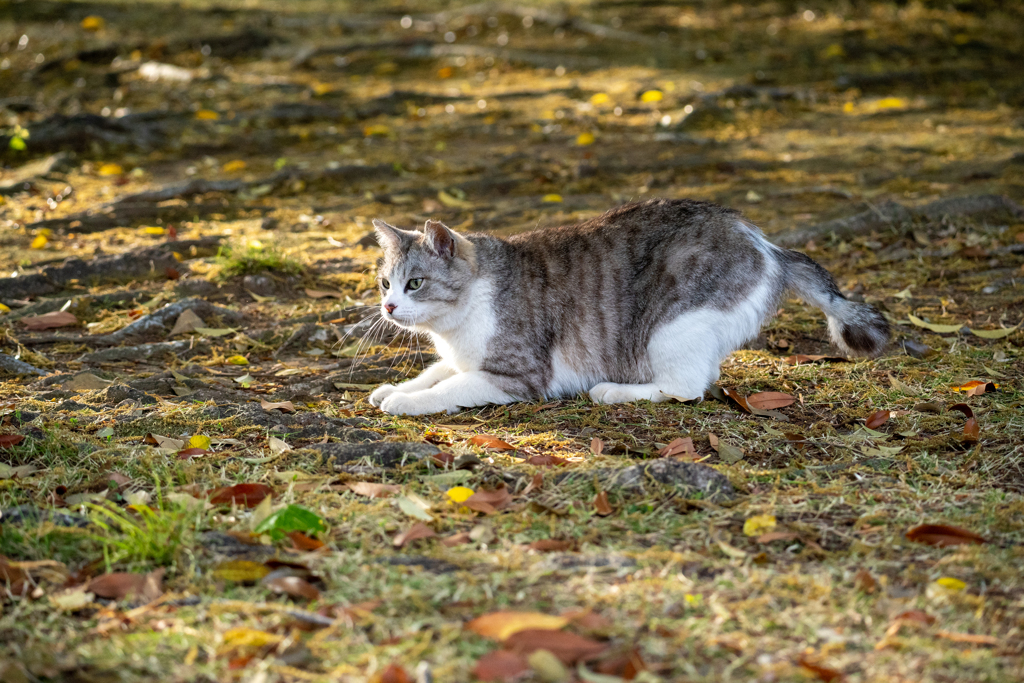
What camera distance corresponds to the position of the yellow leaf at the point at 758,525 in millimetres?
2789

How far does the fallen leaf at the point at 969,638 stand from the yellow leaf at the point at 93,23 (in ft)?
42.9

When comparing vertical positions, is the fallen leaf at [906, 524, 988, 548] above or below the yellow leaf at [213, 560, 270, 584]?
below

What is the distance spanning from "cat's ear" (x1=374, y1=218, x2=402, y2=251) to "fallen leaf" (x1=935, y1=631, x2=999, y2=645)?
295cm

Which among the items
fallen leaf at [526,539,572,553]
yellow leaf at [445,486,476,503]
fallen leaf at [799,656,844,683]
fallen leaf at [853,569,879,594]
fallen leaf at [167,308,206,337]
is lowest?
fallen leaf at [853,569,879,594]

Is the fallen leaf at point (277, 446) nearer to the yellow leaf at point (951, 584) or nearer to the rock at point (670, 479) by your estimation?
the rock at point (670, 479)

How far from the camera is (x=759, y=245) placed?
4242mm

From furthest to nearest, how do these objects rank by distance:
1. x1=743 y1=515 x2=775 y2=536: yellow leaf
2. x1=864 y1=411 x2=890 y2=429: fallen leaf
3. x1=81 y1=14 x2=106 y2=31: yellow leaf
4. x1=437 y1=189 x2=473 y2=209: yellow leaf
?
1. x1=81 y1=14 x2=106 y2=31: yellow leaf
2. x1=437 y1=189 x2=473 y2=209: yellow leaf
3. x1=864 y1=411 x2=890 y2=429: fallen leaf
4. x1=743 y1=515 x2=775 y2=536: yellow leaf

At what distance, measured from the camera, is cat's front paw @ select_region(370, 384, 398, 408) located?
4188mm

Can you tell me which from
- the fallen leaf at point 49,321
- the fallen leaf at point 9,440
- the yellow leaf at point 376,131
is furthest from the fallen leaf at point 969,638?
the yellow leaf at point 376,131

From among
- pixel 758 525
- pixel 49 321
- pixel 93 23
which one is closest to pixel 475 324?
pixel 758 525

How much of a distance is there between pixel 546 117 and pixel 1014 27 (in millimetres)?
6702

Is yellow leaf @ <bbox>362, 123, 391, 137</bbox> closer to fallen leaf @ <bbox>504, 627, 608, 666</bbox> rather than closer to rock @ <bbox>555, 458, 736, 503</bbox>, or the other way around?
rock @ <bbox>555, 458, 736, 503</bbox>

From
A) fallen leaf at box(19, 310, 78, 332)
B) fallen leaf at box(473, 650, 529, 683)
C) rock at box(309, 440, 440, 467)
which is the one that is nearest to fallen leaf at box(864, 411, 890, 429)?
rock at box(309, 440, 440, 467)

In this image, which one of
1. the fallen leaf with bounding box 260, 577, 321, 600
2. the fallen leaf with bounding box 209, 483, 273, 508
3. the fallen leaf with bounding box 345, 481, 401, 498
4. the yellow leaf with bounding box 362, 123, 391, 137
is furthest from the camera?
the yellow leaf with bounding box 362, 123, 391, 137
